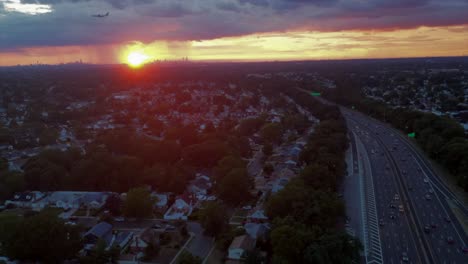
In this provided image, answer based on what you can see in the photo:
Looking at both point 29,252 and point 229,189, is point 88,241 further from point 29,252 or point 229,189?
point 229,189

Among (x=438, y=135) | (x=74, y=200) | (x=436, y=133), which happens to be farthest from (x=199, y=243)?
(x=436, y=133)

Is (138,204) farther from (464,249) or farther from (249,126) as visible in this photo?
(249,126)

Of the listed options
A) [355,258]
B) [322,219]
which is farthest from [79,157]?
[355,258]

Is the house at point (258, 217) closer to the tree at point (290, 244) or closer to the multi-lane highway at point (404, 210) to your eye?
the tree at point (290, 244)

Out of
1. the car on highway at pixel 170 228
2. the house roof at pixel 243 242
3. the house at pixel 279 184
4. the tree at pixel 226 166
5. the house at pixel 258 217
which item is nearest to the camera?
the house roof at pixel 243 242

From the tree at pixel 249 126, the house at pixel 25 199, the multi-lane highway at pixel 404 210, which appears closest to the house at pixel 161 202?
the house at pixel 25 199
